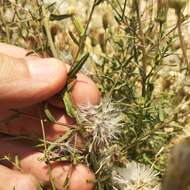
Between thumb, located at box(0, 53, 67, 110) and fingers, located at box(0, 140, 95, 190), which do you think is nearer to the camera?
thumb, located at box(0, 53, 67, 110)

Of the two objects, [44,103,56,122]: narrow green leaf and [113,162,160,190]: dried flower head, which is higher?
[44,103,56,122]: narrow green leaf

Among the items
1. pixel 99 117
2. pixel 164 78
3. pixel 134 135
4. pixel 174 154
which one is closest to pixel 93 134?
pixel 99 117

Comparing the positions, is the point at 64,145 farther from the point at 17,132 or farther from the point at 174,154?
the point at 174,154

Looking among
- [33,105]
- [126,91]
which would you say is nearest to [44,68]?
[33,105]

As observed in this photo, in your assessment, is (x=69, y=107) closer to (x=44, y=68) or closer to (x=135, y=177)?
(x=44, y=68)

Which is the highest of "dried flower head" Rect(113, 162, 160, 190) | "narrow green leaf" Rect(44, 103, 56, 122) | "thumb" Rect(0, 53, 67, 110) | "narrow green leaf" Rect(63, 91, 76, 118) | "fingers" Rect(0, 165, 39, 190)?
"thumb" Rect(0, 53, 67, 110)

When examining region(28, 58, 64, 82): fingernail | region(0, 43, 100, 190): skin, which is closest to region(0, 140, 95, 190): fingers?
region(0, 43, 100, 190): skin

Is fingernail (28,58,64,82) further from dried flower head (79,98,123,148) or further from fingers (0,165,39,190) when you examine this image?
fingers (0,165,39,190)
